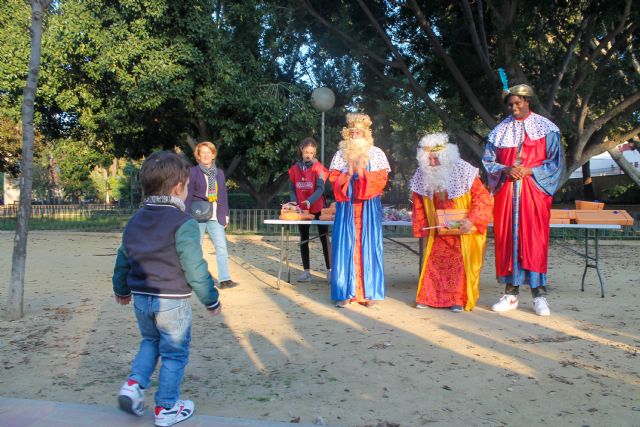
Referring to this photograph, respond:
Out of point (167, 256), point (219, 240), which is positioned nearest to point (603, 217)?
point (219, 240)

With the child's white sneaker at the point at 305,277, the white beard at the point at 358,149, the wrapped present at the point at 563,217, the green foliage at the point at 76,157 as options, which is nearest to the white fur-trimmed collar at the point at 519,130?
the wrapped present at the point at 563,217

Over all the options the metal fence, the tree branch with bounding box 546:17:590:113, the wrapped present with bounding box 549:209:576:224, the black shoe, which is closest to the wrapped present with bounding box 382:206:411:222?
the wrapped present with bounding box 549:209:576:224

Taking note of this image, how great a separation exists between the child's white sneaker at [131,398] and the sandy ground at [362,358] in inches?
16.2

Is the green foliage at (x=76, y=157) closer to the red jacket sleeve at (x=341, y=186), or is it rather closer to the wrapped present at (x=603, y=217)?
the red jacket sleeve at (x=341, y=186)

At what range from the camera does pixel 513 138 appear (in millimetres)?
5477

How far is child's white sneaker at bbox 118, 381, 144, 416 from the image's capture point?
2682 millimetres

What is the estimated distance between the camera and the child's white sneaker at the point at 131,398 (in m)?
2.68

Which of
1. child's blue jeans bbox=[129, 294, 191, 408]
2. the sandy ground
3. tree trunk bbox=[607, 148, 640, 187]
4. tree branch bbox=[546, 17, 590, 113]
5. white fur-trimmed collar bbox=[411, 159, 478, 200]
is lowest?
the sandy ground

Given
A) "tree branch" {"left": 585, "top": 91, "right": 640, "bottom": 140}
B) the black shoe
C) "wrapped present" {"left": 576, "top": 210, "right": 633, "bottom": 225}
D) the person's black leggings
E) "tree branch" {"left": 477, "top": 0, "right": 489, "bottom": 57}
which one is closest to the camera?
"wrapped present" {"left": 576, "top": 210, "right": 633, "bottom": 225}

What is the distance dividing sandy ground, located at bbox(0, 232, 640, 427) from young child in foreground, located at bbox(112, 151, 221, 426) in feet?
1.37

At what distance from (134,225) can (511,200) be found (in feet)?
13.0

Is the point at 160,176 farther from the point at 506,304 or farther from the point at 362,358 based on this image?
the point at 506,304

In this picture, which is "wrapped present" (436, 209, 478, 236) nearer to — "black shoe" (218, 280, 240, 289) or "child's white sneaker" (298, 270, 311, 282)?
"child's white sneaker" (298, 270, 311, 282)

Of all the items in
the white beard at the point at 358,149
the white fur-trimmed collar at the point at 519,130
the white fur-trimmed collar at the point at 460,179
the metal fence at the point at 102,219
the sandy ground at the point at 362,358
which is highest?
the white fur-trimmed collar at the point at 519,130
